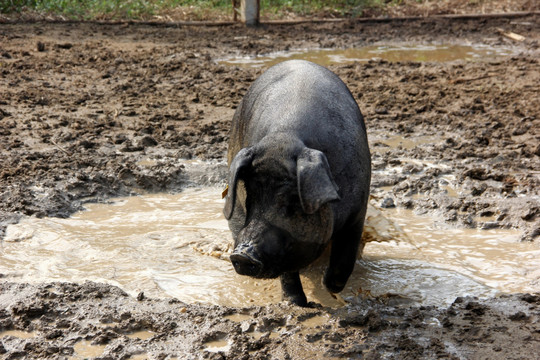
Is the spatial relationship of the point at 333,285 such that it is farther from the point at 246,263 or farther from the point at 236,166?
the point at 236,166

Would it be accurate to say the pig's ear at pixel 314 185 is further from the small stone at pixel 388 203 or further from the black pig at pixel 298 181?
the small stone at pixel 388 203

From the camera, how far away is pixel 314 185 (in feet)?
10.5

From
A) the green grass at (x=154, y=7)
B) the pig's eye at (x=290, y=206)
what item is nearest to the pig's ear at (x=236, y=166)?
the pig's eye at (x=290, y=206)

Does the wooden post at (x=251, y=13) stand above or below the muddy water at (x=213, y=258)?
above

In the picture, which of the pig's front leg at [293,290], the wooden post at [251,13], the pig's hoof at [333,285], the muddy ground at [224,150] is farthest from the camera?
the wooden post at [251,13]

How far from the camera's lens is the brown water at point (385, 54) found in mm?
10969

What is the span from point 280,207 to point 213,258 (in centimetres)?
153

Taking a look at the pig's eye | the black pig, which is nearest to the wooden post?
the black pig

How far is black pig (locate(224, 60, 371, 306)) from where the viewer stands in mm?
3344

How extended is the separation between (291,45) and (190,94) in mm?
3973

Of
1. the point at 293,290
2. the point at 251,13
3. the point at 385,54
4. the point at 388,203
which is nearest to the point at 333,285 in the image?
the point at 293,290

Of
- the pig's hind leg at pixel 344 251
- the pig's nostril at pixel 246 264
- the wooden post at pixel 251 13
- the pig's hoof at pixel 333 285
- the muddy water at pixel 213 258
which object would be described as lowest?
the muddy water at pixel 213 258

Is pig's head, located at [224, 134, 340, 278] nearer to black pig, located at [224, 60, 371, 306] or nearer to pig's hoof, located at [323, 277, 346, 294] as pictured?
black pig, located at [224, 60, 371, 306]

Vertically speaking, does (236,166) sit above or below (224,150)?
above
